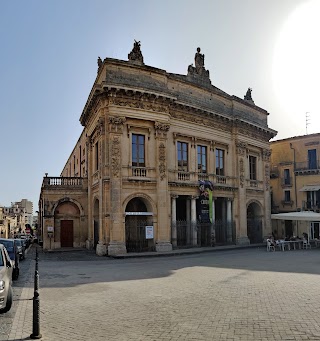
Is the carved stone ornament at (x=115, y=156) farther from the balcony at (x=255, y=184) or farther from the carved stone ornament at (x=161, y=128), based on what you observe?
the balcony at (x=255, y=184)

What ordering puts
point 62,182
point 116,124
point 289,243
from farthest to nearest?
point 62,182 < point 289,243 < point 116,124

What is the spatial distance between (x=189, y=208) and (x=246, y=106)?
11.8 m

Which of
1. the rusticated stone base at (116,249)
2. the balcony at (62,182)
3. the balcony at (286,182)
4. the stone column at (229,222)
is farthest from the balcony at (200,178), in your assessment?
the balcony at (286,182)

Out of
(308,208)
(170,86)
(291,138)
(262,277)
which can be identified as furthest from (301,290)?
(291,138)

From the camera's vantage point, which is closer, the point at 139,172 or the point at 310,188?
the point at 139,172

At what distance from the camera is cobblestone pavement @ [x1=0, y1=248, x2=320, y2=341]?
7051 millimetres

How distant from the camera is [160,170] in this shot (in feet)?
84.3

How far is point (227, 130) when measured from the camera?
3194cm

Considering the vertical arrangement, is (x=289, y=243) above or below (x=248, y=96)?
below

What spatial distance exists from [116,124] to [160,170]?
4369 millimetres

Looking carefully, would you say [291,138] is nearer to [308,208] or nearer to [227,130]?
[308,208]

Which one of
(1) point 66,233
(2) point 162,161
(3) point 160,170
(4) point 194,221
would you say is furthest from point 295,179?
(1) point 66,233

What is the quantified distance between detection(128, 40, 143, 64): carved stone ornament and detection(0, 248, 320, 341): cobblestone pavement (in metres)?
16.0

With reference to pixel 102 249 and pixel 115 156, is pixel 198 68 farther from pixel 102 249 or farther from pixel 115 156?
pixel 102 249
